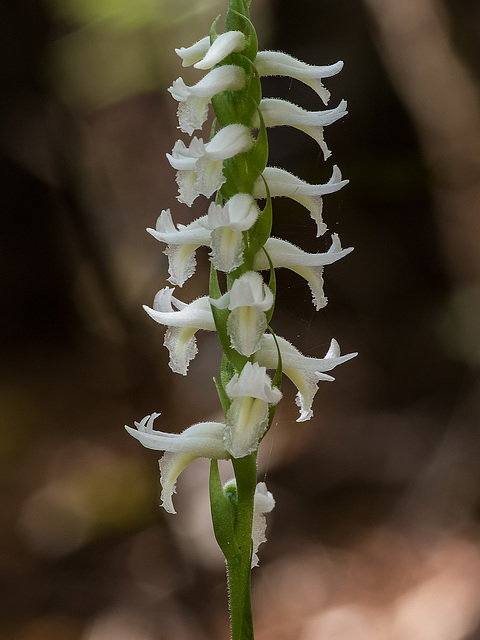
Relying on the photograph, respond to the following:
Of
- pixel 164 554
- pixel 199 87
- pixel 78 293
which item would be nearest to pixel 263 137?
pixel 199 87

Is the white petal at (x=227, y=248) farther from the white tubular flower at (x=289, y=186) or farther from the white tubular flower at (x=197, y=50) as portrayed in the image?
the white tubular flower at (x=197, y=50)

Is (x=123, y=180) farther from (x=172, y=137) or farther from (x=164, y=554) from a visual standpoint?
(x=164, y=554)

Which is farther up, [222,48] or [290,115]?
[222,48]

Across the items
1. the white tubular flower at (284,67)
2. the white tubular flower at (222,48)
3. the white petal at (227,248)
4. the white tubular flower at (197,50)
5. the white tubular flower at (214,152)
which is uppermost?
the white tubular flower at (197,50)

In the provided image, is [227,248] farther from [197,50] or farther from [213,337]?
[213,337]

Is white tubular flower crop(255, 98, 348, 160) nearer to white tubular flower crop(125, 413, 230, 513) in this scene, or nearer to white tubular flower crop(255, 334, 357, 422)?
white tubular flower crop(255, 334, 357, 422)

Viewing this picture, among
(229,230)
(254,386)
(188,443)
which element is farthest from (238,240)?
(188,443)

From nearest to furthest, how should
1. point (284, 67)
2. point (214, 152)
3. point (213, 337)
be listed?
1. point (214, 152)
2. point (284, 67)
3. point (213, 337)

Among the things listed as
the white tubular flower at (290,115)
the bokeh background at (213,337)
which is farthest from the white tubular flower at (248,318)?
the bokeh background at (213,337)
